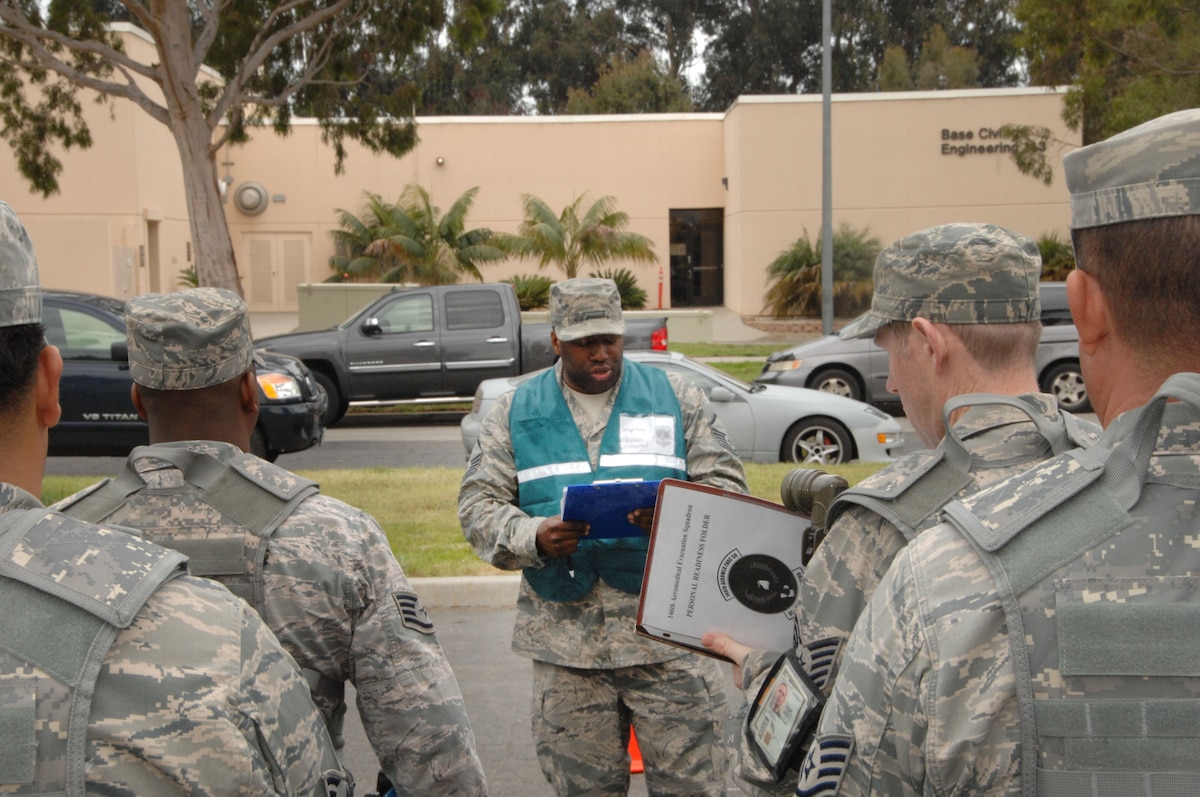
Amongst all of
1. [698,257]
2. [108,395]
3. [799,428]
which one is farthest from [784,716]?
[698,257]

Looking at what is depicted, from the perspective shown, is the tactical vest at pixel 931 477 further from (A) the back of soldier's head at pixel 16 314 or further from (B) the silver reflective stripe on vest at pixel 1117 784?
(A) the back of soldier's head at pixel 16 314

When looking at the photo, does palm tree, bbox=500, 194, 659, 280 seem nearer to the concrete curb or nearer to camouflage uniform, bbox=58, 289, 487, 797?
the concrete curb

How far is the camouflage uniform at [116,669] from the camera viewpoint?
4.70 ft

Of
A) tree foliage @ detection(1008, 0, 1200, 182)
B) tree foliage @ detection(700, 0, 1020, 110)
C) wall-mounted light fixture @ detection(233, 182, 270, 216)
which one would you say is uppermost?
tree foliage @ detection(700, 0, 1020, 110)

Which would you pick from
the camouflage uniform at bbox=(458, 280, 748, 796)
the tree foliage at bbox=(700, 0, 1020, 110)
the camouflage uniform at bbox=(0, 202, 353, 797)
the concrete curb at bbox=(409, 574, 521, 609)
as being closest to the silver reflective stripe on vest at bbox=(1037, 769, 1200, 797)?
the camouflage uniform at bbox=(0, 202, 353, 797)

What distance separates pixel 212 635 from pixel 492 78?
54.9 metres

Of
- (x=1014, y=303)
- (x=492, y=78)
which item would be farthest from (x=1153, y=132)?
(x=492, y=78)

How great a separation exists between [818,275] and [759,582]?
26.2m

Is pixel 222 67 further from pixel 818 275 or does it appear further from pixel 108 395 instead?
pixel 818 275

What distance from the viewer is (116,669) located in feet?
4.83

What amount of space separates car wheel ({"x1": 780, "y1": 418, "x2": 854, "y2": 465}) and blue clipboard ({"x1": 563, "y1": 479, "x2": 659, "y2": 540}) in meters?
9.19

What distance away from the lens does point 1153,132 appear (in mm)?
1557

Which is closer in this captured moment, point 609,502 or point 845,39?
point 609,502

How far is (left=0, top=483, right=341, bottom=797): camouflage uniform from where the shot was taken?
143cm
